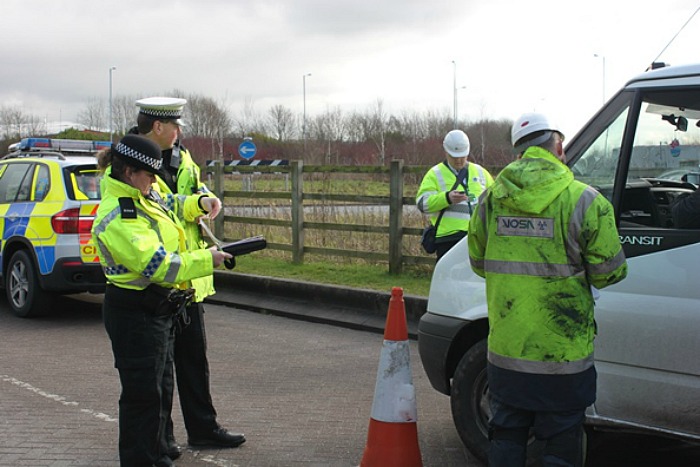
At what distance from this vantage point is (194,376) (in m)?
4.75

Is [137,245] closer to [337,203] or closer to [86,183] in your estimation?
[86,183]

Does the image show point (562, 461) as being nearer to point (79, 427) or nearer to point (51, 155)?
point (79, 427)

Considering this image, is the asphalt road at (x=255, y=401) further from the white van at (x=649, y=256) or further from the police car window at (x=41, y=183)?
the police car window at (x=41, y=183)

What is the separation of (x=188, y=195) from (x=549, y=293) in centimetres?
249

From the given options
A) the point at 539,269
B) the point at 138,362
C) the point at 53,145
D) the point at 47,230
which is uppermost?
the point at 53,145

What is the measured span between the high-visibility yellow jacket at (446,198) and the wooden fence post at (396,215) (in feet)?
9.11

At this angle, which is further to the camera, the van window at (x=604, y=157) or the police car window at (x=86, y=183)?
the police car window at (x=86, y=183)

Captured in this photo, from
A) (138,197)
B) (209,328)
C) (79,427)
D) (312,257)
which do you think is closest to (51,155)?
(209,328)

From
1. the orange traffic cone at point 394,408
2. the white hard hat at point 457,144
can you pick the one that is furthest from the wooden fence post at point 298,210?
the orange traffic cone at point 394,408

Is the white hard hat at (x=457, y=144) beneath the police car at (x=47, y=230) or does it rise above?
above

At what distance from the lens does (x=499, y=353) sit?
3.22 meters

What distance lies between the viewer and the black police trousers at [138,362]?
153 inches

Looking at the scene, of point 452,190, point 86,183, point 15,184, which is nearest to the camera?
point 452,190

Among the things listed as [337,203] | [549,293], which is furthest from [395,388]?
[337,203]
